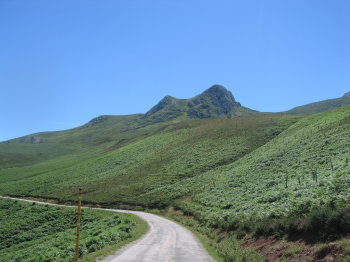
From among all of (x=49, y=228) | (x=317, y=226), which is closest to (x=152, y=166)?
(x=49, y=228)

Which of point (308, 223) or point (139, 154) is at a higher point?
point (139, 154)

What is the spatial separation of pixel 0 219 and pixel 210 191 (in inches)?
1374

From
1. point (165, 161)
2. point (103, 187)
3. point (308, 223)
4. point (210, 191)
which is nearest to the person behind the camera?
point (308, 223)

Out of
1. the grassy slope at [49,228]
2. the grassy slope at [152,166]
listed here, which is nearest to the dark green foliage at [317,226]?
the grassy slope at [49,228]

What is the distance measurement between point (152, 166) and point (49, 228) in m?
36.8

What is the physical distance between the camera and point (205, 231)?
24.2 meters

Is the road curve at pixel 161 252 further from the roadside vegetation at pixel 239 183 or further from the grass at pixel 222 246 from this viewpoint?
the roadside vegetation at pixel 239 183

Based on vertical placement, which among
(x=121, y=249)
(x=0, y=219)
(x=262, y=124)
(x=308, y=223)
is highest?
(x=262, y=124)

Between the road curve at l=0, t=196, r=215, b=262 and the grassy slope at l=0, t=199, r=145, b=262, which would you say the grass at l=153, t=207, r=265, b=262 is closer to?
the road curve at l=0, t=196, r=215, b=262

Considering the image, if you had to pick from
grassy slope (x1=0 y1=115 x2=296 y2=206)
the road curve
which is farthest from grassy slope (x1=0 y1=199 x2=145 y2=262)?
grassy slope (x1=0 y1=115 x2=296 y2=206)

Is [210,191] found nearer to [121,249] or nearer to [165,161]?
[121,249]

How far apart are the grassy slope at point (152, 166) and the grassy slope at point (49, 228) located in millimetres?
9743

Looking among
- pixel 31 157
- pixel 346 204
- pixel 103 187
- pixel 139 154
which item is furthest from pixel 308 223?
pixel 31 157

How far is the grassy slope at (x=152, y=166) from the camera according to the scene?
188 feet
